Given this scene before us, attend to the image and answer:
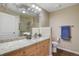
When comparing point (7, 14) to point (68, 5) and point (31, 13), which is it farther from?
point (68, 5)

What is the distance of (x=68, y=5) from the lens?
1.28 meters

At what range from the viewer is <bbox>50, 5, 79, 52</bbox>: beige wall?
1.30 m

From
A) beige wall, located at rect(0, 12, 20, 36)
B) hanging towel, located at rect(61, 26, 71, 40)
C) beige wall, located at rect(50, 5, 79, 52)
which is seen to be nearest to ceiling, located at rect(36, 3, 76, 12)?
beige wall, located at rect(50, 5, 79, 52)

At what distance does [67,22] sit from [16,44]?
0.80 meters

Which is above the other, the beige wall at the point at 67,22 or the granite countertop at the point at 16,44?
the beige wall at the point at 67,22

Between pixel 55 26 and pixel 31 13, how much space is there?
43 cm

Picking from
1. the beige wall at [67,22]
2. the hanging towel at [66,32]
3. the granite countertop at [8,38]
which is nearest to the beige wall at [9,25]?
the granite countertop at [8,38]

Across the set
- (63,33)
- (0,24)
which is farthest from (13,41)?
(63,33)

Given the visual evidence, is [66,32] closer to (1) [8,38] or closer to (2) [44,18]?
(2) [44,18]

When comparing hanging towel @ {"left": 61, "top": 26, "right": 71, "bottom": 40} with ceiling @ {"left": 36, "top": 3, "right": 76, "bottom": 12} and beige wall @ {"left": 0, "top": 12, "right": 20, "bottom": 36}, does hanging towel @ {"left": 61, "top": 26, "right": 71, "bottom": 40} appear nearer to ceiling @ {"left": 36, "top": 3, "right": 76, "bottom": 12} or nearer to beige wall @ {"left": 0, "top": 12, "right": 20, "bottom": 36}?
ceiling @ {"left": 36, "top": 3, "right": 76, "bottom": 12}

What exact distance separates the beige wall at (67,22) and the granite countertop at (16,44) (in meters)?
0.23

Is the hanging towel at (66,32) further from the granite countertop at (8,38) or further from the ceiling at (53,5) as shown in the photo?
the granite countertop at (8,38)

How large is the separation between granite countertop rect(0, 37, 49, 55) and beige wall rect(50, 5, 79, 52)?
23 centimetres

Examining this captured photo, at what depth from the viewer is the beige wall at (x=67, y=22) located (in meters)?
1.30
